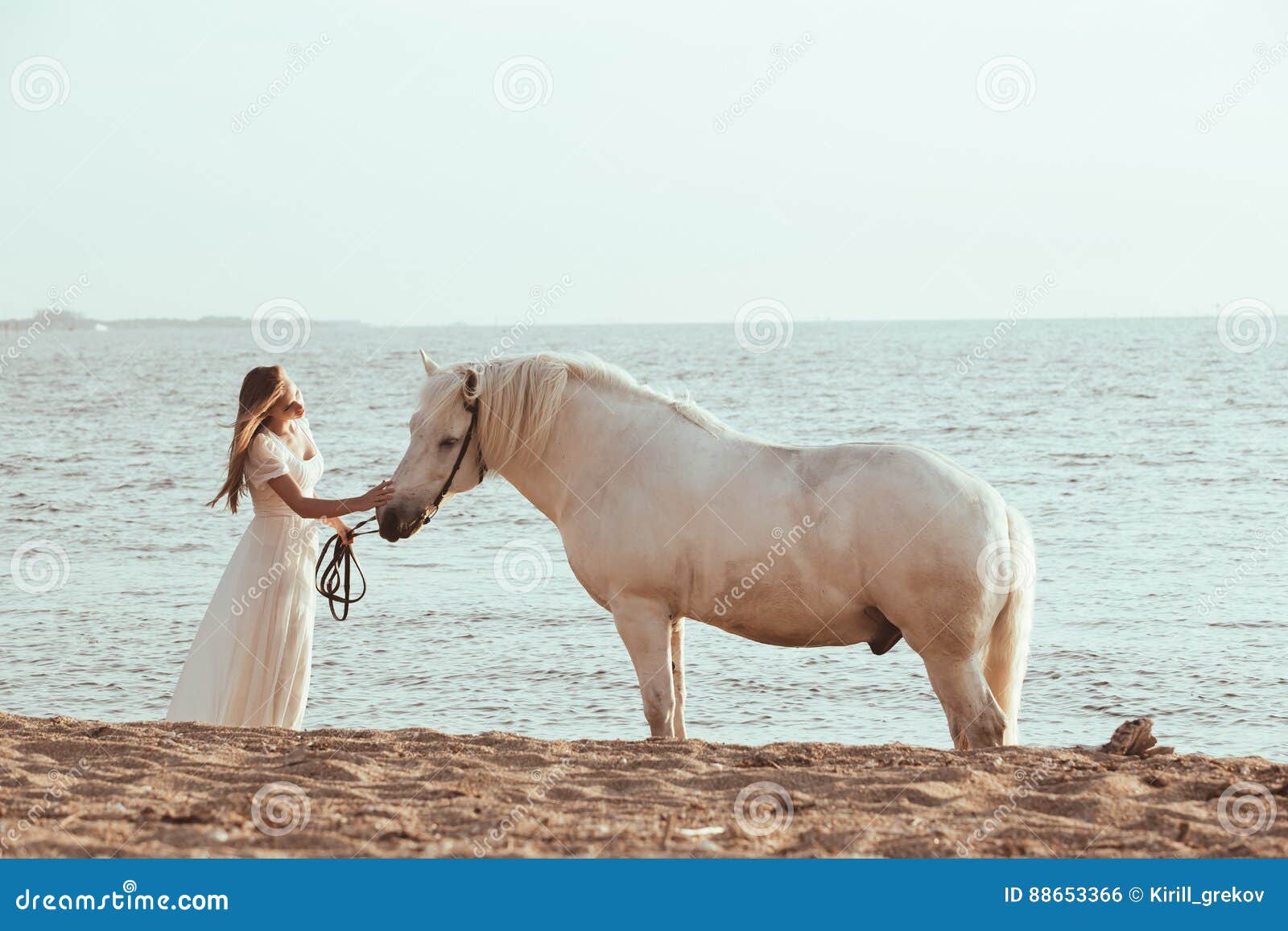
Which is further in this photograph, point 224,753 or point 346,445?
point 346,445

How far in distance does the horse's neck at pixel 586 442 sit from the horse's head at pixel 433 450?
27 cm

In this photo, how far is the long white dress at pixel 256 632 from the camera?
5.72 m

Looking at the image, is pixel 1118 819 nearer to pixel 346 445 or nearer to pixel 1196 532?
pixel 1196 532

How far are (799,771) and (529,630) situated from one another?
5.15 metres

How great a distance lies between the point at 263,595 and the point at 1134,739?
12.6 ft

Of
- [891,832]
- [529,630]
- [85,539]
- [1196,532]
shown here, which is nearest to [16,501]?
[85,539]

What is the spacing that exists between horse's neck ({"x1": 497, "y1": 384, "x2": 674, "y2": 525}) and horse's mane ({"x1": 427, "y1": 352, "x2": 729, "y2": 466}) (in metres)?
0.04

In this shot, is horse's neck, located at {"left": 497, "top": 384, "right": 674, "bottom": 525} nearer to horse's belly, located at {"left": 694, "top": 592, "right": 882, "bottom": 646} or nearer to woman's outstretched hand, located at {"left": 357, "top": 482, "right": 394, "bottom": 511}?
woman's outstretched hand, located at {"left": 357, "top": 482, "right": 394, "bottom": 511}

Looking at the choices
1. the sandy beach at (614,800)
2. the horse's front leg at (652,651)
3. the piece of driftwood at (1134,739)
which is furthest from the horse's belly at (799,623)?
the piece of driftwood at (1134,739)

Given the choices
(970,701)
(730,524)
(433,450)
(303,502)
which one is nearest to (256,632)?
(303,502)

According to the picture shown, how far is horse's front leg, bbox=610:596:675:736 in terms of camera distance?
513 cm

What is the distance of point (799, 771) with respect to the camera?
4324 mm

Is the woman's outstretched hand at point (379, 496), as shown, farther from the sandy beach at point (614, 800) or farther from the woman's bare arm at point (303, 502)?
the sandy beach at point (614, 800)

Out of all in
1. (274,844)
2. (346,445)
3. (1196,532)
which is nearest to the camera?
(274,844)
